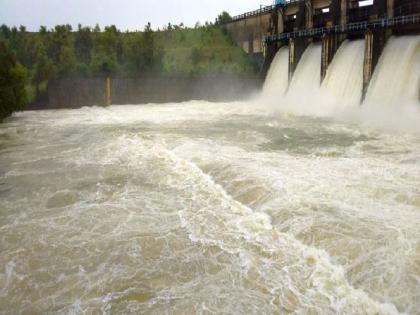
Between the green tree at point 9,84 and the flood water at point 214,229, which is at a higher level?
the green tree at point 9,84

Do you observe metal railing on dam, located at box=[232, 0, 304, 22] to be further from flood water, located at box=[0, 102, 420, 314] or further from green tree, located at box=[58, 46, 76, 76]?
flood water, located at box=[0, 102, 420, 314]

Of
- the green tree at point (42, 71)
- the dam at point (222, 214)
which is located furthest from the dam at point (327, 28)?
the green tree at point (42, 71)

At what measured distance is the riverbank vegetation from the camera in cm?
2911

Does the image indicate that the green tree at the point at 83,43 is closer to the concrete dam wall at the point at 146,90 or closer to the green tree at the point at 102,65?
the green tree at the point at 102,65

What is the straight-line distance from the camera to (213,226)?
6172mm

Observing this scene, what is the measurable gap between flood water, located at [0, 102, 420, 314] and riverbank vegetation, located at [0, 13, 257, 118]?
730 inches

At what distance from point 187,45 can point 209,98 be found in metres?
8.93

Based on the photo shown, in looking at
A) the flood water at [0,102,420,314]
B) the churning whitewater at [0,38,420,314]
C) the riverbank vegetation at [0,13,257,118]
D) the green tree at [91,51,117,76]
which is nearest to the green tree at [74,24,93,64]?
the riverbank vegetation at [0,13,257,118]

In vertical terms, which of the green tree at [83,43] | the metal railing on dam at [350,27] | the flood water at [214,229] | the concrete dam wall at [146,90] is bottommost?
the flood water at [214,229]

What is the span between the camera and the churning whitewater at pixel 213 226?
14.6 feet

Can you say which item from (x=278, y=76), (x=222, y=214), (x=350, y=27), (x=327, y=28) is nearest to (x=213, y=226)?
(x=222, y=214)

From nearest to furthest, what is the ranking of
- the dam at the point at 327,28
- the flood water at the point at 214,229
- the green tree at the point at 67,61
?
the flood water at the point at 214,229
the dam at the point at 327,28
the green tree at the point at 67,61

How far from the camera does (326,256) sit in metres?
5.14

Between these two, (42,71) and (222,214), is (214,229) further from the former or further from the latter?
(42,71)
